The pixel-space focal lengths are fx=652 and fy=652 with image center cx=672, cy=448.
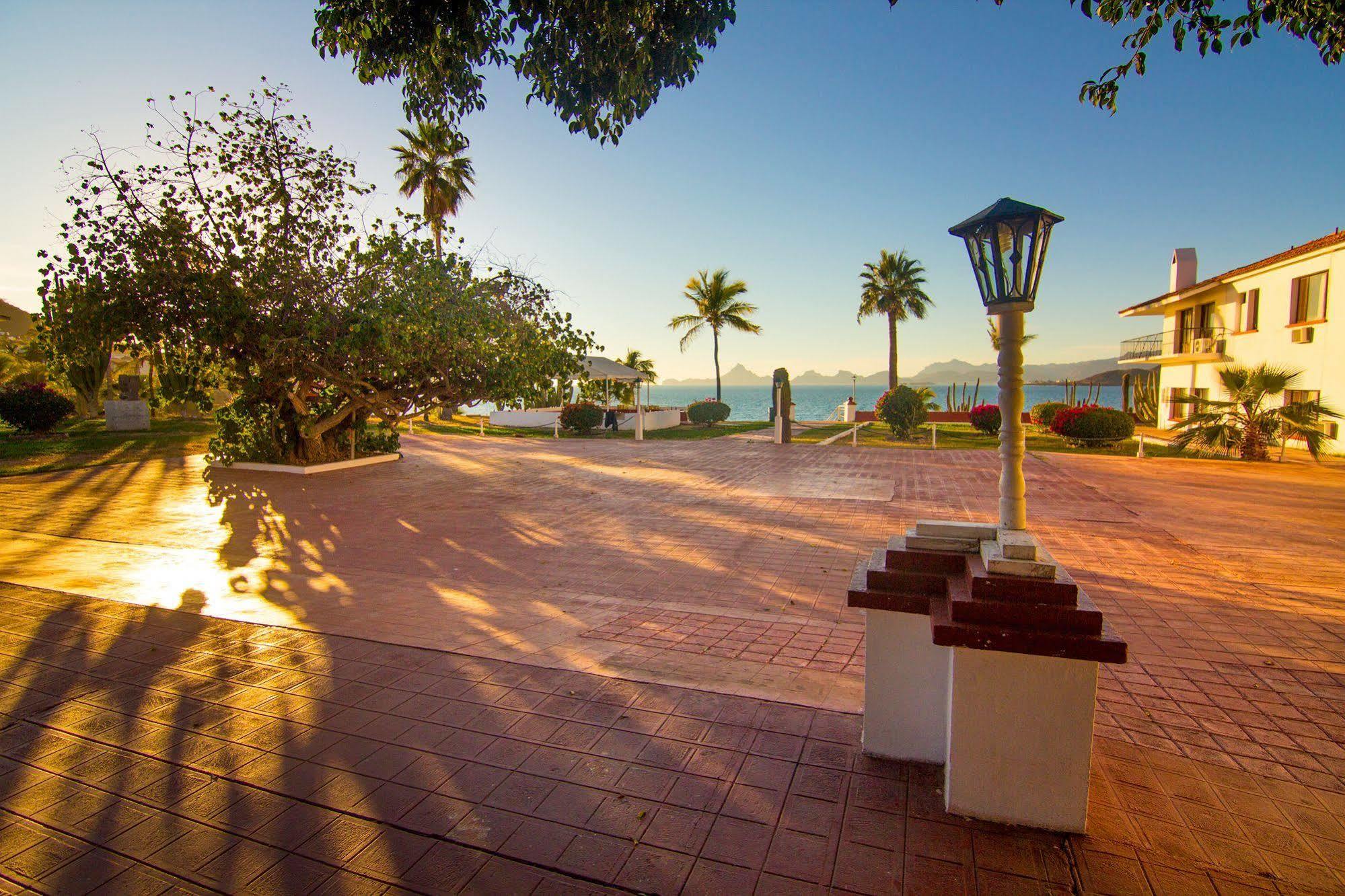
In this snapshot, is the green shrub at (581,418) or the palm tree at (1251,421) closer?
the palm tree at (1251,421)

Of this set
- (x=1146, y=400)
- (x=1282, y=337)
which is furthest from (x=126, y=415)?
(x=1146, y=400)

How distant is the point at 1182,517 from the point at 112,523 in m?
14.9

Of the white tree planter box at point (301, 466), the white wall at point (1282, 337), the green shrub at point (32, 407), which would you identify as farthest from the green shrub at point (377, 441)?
the white wall at point (1282, 337)

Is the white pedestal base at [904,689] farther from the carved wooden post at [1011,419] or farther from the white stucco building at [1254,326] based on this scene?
the white stucco building at [1254,326]

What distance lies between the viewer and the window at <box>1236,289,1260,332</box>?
2277 centimetres

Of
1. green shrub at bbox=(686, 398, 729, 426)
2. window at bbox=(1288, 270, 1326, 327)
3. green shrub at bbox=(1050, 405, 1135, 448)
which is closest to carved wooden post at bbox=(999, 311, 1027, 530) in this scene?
green shrub at bbox=(1050, 405, 1135, 448)

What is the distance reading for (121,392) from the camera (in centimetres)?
2420

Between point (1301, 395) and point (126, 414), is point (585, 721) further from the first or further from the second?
point (1301, 395)

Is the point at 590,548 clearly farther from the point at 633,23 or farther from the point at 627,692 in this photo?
the point at 633,23

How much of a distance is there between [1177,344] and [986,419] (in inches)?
399

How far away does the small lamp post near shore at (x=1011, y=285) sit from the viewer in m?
2.90

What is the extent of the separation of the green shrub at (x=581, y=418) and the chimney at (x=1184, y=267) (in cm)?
2542

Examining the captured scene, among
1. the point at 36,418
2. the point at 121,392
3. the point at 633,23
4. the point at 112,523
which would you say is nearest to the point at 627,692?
the point at 633,23

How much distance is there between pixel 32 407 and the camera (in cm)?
1772
